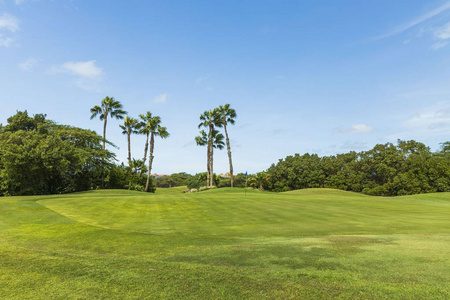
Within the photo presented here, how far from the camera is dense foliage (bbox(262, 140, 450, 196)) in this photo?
5400 centimetres

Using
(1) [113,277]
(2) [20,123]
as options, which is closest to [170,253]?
(1) [113,277]

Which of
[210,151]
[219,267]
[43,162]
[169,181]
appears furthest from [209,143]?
[169,181]

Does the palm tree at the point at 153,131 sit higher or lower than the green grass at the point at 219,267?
higher

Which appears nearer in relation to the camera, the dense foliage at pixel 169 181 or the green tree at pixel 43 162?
the green tree at pixel 43 162

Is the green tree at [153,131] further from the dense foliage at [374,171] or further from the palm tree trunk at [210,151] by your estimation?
the dense foliage at [374,171]

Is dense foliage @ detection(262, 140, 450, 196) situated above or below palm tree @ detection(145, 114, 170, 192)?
below

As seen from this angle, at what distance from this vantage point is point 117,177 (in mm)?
47844

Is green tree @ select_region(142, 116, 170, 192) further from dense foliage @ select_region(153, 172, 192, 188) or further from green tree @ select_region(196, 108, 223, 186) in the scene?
dense foliage @ select_region(153, 172, 192, 188)

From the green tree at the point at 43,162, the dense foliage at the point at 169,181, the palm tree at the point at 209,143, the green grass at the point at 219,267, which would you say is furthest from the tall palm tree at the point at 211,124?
the dense foliage at the point at 169,181

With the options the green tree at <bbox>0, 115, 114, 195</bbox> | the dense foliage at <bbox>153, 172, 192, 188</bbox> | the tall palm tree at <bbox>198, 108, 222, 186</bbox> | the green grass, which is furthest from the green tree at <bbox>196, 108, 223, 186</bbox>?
the dense foliage at <bbox>153, 172, 192, 188</bbox>

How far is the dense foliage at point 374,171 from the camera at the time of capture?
54000 mm

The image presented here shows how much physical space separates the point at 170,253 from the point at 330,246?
408 centimetres

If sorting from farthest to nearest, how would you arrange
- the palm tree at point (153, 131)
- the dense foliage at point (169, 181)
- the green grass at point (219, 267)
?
the dense foliage at point (169, 181)
the palm tree at point (153, 131)
the green grass at point (219, 267)

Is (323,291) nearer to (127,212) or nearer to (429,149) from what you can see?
(127,212)
